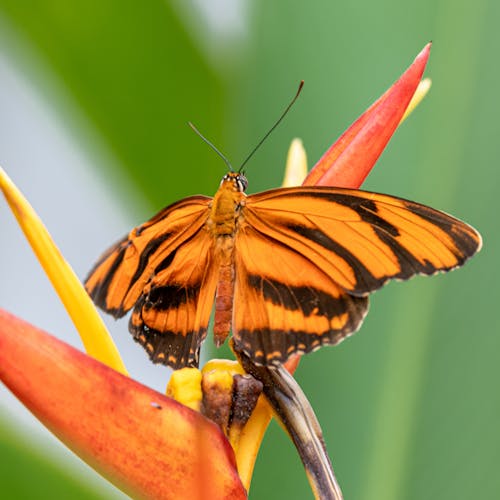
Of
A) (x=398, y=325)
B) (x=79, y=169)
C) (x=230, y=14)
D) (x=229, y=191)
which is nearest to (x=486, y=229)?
(x=398, y=325)

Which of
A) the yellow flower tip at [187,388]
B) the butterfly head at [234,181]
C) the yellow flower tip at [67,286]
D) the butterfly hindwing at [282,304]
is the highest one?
the butterfly head at [234,181]

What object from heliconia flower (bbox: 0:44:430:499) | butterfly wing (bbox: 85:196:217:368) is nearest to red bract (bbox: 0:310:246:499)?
heliconia flower (bbox: 0:44:430:499)

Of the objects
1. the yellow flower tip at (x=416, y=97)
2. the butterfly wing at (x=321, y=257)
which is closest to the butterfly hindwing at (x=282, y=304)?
the butterfly wing at (x=321, y=257)

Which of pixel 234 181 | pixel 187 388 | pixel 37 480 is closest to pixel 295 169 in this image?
pixel 234 181

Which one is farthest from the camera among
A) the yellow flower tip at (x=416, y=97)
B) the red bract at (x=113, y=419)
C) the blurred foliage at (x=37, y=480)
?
the blurred foliage at (x=37, y=480)

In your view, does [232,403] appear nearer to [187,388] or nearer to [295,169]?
[187,388]

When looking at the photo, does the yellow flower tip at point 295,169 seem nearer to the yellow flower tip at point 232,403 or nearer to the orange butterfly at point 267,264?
the orange butterfly at point 267,264

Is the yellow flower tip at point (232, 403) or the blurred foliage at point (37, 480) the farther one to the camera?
the blurred foliage at point (37, 480)
